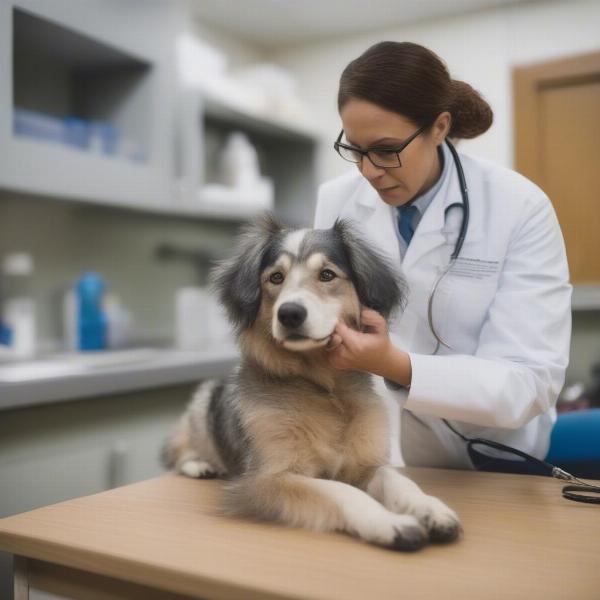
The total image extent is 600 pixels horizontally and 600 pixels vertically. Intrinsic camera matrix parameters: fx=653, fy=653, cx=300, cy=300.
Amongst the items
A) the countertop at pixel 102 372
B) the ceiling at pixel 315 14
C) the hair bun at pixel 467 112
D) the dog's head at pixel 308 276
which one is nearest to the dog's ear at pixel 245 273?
the dog's head at pixel 308 276

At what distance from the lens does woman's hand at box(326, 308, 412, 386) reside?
1084 mm

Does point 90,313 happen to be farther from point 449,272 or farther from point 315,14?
point 315,14

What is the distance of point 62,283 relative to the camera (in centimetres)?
271

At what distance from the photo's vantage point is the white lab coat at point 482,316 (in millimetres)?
1158

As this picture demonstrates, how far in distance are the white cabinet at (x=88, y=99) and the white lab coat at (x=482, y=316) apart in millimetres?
1145

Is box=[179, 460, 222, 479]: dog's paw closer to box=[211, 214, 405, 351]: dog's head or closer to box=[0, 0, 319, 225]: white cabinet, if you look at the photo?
box=[211, 214, 405, 351]: dog's head

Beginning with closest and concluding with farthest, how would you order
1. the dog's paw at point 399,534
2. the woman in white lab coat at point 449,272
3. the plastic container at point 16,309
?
1. the dog's paw at point 399,534
2. the woman in white lab coat at point 449,272
3. the plastic container at point 16,309

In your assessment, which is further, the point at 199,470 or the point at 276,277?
the point at 199,470

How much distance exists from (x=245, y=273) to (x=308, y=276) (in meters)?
0.14

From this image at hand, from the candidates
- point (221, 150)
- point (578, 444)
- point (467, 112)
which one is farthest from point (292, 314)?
point (221, 150)

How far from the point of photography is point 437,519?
940 millimetres

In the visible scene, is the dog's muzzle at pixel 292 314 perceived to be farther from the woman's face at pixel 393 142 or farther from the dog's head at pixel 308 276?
Answer: the woman's face at pixel 393 142

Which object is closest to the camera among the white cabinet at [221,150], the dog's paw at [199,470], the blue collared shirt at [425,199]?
the dog's paw at [199,470]

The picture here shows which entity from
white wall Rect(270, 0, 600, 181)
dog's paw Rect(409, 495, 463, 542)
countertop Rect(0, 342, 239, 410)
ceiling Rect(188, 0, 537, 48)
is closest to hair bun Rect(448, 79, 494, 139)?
dog's paw Rect(409, 495, 463, 542)
